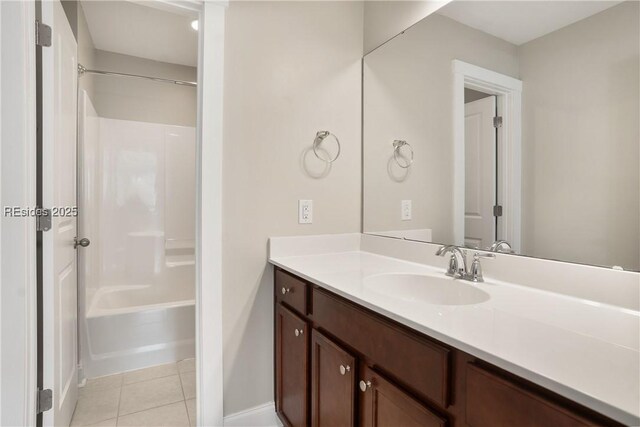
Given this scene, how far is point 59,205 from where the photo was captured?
1.47 metres

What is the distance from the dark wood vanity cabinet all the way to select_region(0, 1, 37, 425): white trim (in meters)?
0.99

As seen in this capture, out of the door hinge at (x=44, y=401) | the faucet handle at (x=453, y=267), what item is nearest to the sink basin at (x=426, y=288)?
the faucet handle at (x=453, y=267)

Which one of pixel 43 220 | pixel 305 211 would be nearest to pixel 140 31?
pixel 43 220

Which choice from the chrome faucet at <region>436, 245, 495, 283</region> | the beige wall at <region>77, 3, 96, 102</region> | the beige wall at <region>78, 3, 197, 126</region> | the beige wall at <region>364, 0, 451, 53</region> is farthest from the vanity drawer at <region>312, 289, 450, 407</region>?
the beige wall at <region>78, 3, 197, 126</region>

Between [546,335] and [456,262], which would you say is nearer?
[546,335]

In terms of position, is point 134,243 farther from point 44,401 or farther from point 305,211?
point 305,211

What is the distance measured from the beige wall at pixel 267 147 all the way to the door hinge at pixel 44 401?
715mm

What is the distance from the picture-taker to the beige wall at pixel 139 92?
2.74 meters

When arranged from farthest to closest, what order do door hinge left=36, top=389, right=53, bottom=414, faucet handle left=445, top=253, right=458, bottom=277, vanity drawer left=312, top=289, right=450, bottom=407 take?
1. door hinge left=36, top=389, right=53, bottom=414
2. faucet handle left=445, top=253, right=458, bottom=277
3. vanity drawer left=312, top=289, right=450, bottom=407

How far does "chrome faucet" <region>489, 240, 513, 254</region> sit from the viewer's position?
1.18 meters

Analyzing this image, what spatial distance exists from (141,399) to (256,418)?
0.83 meters

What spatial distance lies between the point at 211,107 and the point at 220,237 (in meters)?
0.59

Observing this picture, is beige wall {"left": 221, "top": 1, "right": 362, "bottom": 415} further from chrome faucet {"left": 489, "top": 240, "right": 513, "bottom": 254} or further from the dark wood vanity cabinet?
chrome faucet {"left": 489, "top": 240, "right": 513, "bottom": 254}

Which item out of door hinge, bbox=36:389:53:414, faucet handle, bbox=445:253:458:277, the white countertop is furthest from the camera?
door hinge, bbox=36:389:53:414
